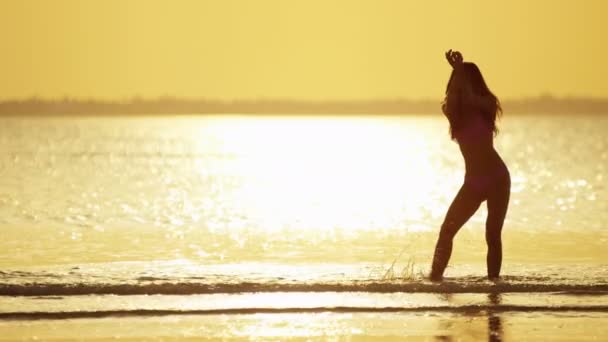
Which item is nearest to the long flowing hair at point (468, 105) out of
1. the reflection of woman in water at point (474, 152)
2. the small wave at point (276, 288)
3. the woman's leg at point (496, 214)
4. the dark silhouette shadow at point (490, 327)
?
the reflection of woman in water at point (474, 152)

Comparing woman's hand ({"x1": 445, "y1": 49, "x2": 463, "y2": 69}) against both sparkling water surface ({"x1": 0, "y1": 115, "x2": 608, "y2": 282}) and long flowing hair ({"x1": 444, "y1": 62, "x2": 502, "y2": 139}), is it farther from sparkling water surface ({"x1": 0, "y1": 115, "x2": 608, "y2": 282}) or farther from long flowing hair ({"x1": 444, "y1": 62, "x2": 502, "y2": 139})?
sparkling water surface ({"x1": 0, "y1": 115, "x2": 608, "y2": 282})

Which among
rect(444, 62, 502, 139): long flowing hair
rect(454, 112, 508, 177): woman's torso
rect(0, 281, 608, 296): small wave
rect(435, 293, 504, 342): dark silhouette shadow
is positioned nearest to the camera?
rect(435, 293, 504, 342): dark silhouette shadow

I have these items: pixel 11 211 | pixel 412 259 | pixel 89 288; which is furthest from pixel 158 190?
pixel 89 288

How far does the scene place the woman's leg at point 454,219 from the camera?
11406 mm

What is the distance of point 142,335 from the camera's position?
8.83 m

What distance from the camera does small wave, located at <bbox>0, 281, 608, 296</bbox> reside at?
10945 millimetres

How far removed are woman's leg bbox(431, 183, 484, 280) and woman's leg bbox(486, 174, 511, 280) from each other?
0.14 metres

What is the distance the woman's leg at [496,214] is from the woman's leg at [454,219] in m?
0.14

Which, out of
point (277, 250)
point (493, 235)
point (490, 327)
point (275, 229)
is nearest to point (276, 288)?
point (493, 235)

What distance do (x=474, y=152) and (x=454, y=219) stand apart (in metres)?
0.67

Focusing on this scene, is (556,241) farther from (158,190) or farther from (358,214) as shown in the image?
(158,190)

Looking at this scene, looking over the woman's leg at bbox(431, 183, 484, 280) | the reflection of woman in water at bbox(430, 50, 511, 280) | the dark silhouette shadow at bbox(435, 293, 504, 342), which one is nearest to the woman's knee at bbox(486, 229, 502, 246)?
the reflection of woman in water at bbox(430, 50, 511, 280)

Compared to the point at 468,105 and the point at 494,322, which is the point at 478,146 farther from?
the point at 494,322

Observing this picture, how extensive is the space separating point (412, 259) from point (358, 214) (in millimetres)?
14414
